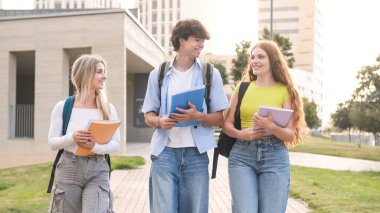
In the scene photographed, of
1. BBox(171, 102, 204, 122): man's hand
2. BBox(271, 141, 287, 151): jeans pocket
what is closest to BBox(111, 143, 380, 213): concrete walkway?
BBox(271, 141, 287, 151): jeans pocket

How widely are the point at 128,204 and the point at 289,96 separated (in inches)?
202

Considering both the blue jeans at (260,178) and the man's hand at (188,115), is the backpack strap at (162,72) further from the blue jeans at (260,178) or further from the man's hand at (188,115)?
the blue jeans at (260,178)

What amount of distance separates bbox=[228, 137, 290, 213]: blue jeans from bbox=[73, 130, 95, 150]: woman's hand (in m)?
1.12

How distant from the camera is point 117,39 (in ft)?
69.8

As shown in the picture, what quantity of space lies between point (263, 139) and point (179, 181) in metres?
0.73

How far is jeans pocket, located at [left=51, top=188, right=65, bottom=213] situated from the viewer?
13.4ft

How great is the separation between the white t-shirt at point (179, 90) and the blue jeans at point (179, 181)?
0.05m

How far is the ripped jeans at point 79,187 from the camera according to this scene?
4070mm

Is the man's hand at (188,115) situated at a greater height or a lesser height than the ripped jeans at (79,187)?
greater

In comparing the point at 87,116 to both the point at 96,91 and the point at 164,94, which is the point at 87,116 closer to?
the point at 96,91

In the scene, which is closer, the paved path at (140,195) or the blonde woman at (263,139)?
the blonde woman at (263,139)

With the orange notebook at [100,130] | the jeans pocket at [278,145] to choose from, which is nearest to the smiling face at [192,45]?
the orange notebook at [100,130]

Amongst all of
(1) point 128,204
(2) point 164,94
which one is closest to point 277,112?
(2) point 164,94

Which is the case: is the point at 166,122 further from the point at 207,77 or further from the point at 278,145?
the point at 278,145
